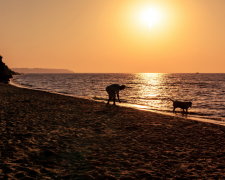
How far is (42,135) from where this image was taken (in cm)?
1064

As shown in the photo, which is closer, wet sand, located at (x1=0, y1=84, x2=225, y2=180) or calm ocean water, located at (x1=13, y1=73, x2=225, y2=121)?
wet sand, located at (x1=0, y1=84, x2=225, y2=180)

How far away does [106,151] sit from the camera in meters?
8.84

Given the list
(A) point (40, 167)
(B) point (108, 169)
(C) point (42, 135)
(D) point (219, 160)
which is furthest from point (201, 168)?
(C) point (42, 135)

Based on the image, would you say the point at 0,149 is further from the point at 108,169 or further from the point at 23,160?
the point at 108,169

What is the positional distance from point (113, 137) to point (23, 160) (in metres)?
4.67

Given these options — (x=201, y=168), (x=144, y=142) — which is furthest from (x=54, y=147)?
(x=201, y=168)

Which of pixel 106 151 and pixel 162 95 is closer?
pixel 106 151

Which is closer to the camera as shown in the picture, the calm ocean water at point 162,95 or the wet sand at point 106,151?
the wet sand at point 106,151

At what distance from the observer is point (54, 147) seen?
29.3 ft

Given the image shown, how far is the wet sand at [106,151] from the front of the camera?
22.2 feet

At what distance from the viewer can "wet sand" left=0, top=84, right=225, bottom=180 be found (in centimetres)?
678

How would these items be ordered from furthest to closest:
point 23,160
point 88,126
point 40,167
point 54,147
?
point 88,126 < point 54,147 < point 23,160 < point 40,167

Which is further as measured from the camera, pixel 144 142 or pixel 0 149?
pixel 144 142

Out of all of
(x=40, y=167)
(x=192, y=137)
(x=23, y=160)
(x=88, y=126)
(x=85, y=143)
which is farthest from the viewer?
(x=88, y=126)
